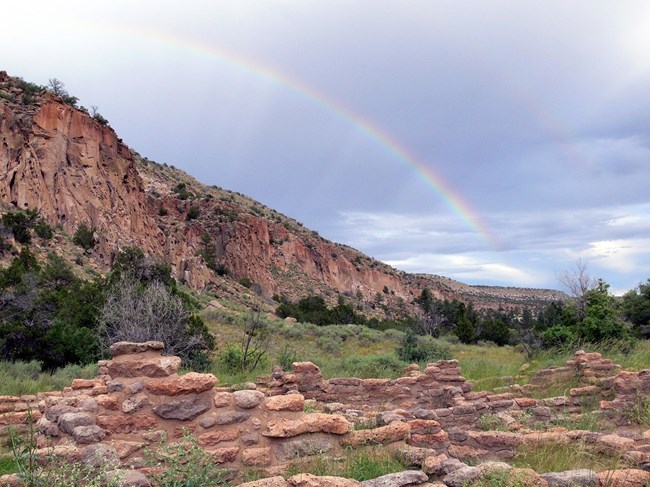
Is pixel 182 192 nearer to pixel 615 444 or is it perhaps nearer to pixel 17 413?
pixel 17 413

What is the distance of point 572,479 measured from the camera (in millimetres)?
3939

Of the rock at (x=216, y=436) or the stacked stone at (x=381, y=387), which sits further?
the stacked stone at (x=381, y=387)

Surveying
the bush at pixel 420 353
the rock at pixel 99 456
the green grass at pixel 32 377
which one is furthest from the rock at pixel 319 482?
the bush at pixel 420 353

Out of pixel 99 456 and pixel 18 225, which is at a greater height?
pixel 18 225

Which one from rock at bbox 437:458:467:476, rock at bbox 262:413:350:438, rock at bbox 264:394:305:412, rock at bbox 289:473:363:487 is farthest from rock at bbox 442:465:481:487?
rock at bbox 264:394:305:412

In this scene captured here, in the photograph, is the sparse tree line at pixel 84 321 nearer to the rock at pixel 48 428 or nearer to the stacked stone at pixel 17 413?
the stacked stone at pixel 17 413

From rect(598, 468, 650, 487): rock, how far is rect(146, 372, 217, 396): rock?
3.79 meters

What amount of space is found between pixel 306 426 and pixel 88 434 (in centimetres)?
210

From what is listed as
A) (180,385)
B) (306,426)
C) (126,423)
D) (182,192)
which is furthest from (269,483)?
(182,192)

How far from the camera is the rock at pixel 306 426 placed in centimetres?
499

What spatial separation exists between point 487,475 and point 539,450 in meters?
1.99

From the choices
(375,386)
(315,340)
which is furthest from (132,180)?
(375,386)

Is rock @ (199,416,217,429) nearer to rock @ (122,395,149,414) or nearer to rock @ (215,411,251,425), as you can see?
rock @ (215,411,251,425)

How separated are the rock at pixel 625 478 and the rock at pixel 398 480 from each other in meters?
1.46
